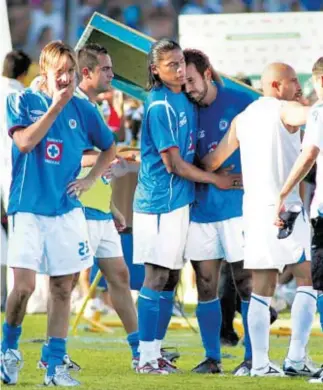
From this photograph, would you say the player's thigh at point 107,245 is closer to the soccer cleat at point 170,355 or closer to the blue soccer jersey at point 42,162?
the soccer cleat at point 170,355

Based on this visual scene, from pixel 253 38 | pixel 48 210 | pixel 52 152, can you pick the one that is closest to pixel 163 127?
pixel 52 152

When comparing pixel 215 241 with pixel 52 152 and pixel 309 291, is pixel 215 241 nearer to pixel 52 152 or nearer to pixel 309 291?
pixel 309 291

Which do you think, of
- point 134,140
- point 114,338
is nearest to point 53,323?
point 114,338

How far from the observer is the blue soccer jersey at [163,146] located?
9.62 metres

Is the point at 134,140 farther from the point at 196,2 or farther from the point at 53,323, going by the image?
the point at 53,323

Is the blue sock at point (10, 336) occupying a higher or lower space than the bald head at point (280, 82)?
lower

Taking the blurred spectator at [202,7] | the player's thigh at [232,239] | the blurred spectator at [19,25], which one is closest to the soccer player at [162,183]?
the player's thigh at [232,239]

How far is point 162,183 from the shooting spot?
9695mm

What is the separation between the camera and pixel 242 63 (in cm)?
1847

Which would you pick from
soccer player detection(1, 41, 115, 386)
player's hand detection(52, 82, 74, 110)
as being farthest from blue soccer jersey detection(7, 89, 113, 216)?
player's hand detection(52, 82, 74, 110)

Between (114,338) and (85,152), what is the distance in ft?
10.4

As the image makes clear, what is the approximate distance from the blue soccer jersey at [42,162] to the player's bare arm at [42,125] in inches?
5.3

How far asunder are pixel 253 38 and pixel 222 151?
9143mm

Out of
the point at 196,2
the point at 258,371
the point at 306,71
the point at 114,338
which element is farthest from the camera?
the point at 196,2
